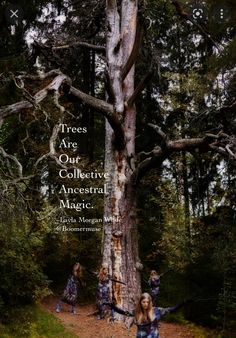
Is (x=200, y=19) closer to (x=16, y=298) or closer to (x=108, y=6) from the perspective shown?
(x=108, y=6)

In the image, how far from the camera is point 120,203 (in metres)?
10.5

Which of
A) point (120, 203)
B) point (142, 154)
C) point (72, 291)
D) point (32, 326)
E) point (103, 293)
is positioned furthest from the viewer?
point (142, 154)

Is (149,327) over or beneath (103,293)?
beneath

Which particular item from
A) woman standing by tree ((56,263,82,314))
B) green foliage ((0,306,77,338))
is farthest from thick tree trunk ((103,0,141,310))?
woman standing by tree ((56,263,82,314))

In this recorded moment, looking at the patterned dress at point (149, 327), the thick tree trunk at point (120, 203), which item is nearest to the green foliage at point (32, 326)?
the thick tree trunk at point (120, 203)

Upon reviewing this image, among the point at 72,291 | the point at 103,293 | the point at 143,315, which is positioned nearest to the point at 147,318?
the point at 143,315

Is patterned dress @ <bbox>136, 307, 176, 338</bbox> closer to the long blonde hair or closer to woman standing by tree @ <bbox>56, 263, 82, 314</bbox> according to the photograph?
the long blonde hair

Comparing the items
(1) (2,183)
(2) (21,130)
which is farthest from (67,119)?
(1) (2,183)

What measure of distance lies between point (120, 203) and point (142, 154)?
6.42 metres

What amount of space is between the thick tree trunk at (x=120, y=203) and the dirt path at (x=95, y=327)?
575 mm

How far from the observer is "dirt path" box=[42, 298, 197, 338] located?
10305 millimetres

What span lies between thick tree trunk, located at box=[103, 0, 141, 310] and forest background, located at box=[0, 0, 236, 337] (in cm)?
46

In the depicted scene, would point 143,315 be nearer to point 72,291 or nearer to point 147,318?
point 147,318

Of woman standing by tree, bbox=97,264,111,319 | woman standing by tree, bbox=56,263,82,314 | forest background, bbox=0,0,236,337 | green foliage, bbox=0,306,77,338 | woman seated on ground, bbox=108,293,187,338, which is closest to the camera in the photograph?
woman seated on ground, bbox=108,293,187,338
